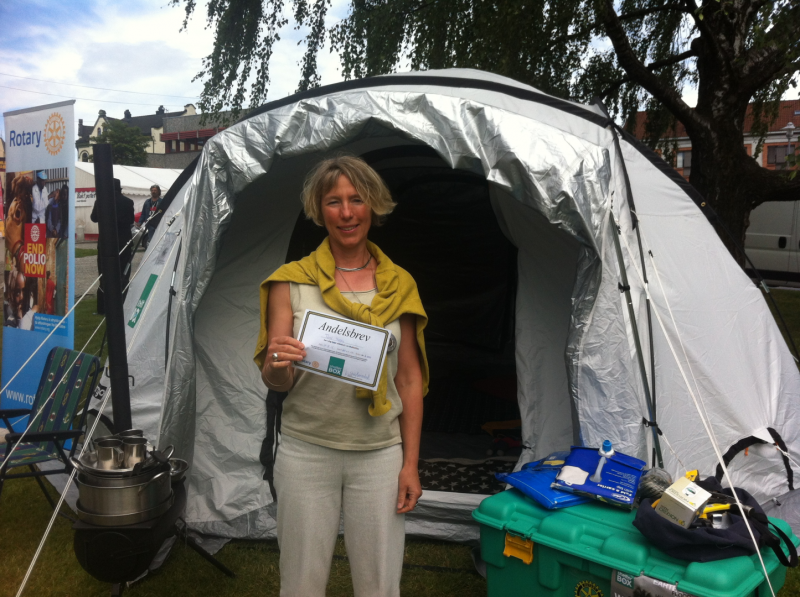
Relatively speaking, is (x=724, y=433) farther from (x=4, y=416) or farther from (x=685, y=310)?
(x=4, y=416)

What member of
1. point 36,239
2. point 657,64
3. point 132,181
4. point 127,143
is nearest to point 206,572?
point 36,239

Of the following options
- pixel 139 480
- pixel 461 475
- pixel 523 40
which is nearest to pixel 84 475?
pixel 139 480

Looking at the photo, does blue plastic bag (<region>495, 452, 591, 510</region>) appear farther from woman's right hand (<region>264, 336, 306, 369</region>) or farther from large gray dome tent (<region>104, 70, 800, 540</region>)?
woman's right hand (<region>264, 336, 306, 369</region>)

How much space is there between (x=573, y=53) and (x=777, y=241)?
6901 millimetres

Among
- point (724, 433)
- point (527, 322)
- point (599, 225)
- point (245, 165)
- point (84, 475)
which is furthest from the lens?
point (527, 322)

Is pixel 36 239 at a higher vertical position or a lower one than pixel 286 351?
higher

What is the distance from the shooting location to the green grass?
2605 mm

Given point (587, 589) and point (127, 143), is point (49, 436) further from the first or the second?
point (127, 143)

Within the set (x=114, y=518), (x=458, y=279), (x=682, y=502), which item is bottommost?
(x=114, y=518)

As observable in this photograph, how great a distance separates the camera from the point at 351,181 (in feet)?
5.69

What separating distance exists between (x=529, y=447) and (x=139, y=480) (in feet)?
5.25

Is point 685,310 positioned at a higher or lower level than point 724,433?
higher

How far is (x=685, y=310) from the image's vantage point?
275cm

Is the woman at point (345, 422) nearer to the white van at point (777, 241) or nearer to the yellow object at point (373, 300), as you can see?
the yellow object at point (373, 300)
